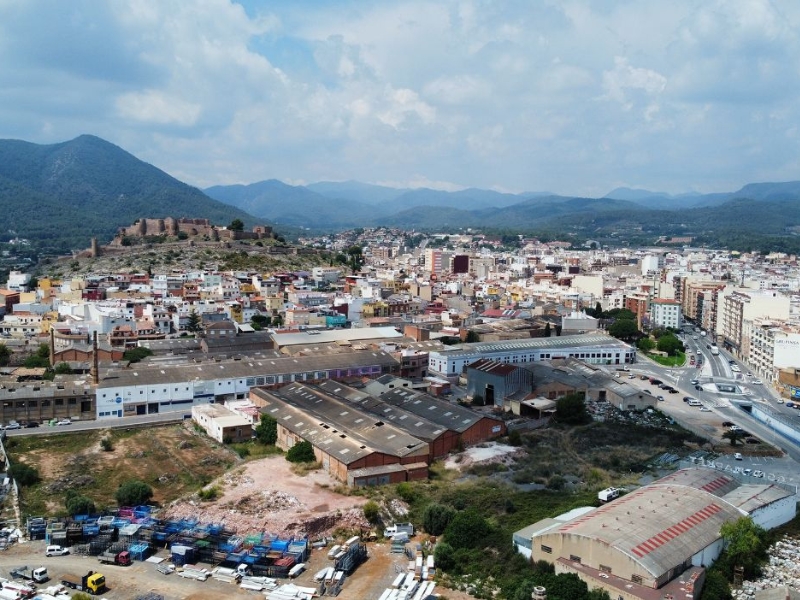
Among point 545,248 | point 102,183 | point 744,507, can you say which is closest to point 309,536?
point 744,507

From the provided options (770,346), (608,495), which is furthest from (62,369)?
(770,346)

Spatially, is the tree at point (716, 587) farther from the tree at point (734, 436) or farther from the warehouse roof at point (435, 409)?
the tree at point (734, 436)

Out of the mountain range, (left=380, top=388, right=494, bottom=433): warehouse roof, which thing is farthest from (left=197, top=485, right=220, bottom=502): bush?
the mountain range

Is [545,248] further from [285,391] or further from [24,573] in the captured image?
[24,573]

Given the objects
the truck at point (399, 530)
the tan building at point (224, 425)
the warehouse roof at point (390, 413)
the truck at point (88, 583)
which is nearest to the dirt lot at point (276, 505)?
the truck at point (399, 530)

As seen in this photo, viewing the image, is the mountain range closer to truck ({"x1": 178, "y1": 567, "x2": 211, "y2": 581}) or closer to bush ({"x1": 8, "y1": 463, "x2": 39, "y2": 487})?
bush ({"x1": 8, "y1": 463, "x2": 39, "y2": 487})
